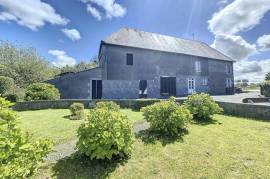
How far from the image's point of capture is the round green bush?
195 inches

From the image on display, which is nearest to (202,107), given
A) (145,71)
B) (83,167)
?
(83,167)

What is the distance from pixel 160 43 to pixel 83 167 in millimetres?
24376

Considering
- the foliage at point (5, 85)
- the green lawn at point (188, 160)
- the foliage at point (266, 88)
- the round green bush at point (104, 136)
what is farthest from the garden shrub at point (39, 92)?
the foliage at point (266, 88)

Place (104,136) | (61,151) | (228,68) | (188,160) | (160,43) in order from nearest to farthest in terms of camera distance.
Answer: (104,136) → (188,160) → (61,151) → (160,43) → (228,68)

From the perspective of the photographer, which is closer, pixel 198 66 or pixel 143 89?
pixel 143 89

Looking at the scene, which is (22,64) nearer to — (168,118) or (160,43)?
(160,43)

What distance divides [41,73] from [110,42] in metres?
14.3

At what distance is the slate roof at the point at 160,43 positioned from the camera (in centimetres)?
2359

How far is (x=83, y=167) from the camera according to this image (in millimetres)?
5121

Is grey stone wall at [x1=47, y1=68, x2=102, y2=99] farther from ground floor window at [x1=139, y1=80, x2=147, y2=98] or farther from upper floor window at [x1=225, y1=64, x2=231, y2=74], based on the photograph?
upper floor window at [x1=225, y1=64, x2=231, y2=74]

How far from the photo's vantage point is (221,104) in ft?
42.3

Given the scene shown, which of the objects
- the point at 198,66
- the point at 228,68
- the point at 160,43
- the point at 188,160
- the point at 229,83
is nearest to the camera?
the point at 188,160

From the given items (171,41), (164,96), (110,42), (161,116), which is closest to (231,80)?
(171,41)

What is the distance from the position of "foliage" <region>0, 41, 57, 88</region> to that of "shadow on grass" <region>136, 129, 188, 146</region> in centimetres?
2583
